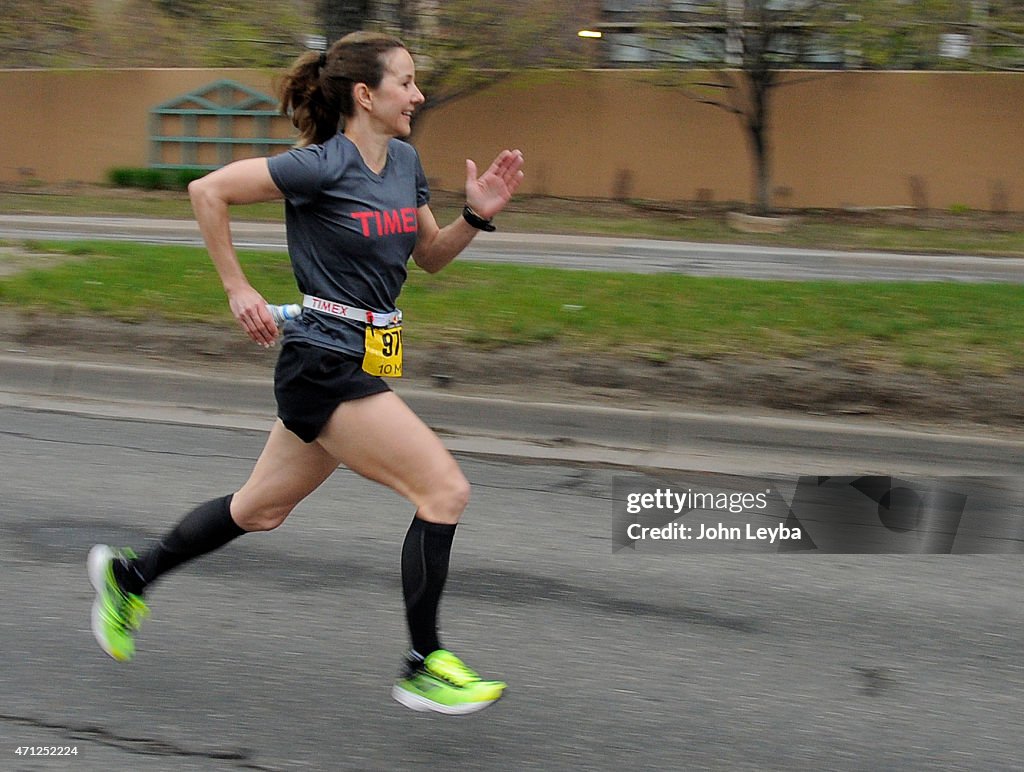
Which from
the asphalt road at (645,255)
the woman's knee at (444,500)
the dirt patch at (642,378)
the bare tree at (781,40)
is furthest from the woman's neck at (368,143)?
the bare tree at (781,40)

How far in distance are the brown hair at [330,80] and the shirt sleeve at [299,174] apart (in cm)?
22

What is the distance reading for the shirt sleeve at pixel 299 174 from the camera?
11.6ft

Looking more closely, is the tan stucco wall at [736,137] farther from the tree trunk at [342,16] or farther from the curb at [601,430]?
the curb at [601,430]

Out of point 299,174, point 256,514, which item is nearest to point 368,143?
point 299,174

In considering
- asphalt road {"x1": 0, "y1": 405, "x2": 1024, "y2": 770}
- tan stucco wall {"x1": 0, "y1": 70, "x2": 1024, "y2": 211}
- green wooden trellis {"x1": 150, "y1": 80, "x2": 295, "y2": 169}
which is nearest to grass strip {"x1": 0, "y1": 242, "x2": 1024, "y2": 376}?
asphalt road {"x1": 0, "y1": 405, "x2": 1024, "y2": 770}

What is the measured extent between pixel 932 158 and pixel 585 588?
65.1 feet

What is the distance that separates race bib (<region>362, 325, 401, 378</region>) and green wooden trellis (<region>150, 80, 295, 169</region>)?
23089 millimetres

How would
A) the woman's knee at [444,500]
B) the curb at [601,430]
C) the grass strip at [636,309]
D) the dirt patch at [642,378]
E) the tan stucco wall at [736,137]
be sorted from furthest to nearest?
the tan stucco wall at [736,137]
the grass strip at [636,309]
the dirt patch at [642,378]
the curb at [601,430]
the woman's knee at [444,500]

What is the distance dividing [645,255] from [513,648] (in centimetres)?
1294

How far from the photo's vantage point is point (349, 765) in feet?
11.5

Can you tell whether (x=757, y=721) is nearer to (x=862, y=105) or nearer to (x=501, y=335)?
(x=501, y=335)

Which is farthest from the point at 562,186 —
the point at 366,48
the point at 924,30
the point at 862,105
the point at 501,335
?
the point at 366,48

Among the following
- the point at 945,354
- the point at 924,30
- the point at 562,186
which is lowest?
the point at 562,186

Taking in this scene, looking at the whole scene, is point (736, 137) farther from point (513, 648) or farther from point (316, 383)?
point (316, 383)
